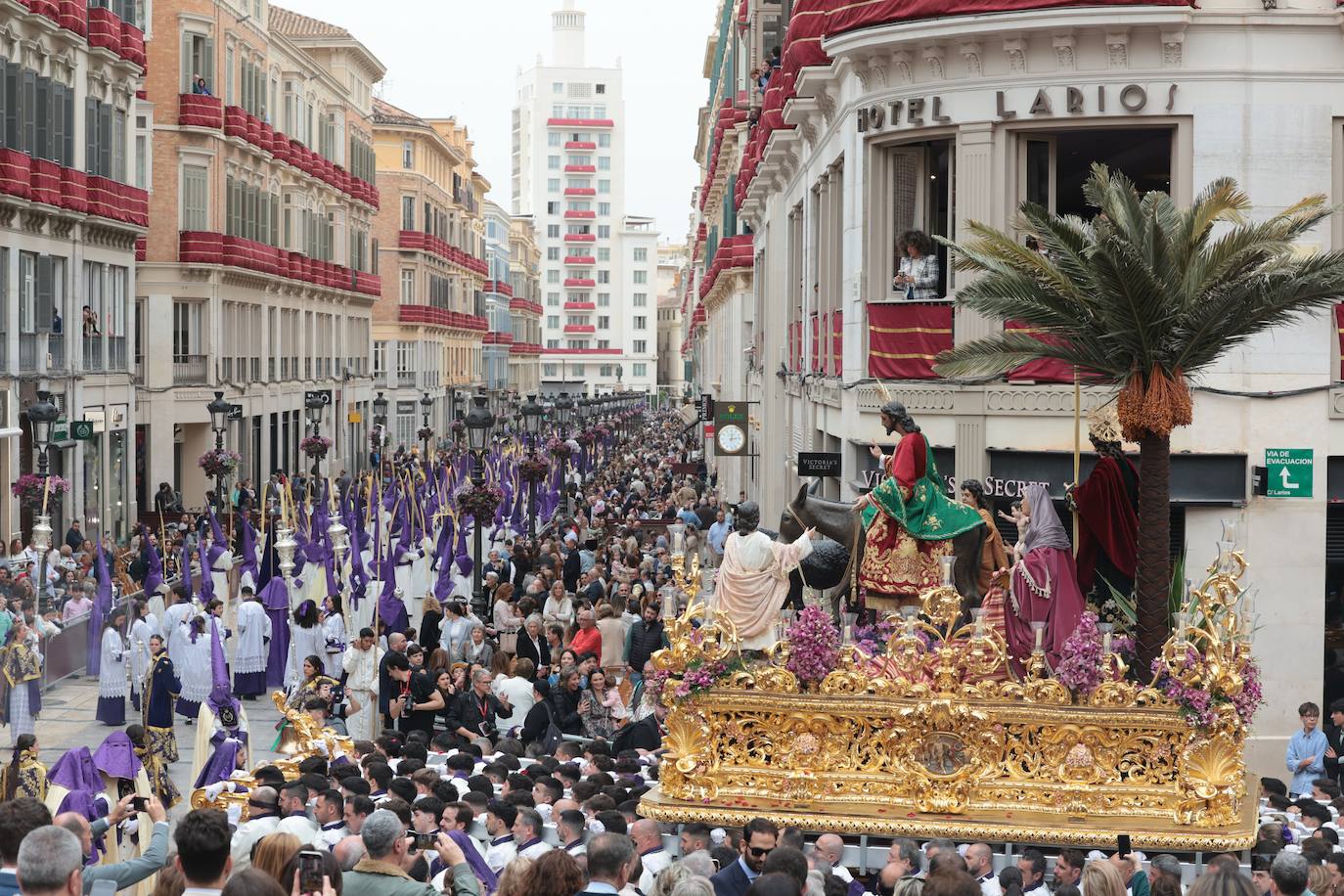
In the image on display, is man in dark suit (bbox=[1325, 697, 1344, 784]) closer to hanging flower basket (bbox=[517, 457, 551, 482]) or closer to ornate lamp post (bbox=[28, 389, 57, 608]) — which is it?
ornate lamp post (bbox=[28, 389, 57, 608])

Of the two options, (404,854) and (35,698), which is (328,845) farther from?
(35,698)

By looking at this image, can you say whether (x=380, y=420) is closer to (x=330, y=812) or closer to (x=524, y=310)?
(x=330, y=812)

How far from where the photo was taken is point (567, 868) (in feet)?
26.9

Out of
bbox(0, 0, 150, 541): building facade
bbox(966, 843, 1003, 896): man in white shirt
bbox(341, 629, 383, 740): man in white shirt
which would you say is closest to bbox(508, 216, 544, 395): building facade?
bbox(0, 0, 150, 541): building facade

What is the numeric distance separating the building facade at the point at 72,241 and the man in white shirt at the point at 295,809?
23.0m

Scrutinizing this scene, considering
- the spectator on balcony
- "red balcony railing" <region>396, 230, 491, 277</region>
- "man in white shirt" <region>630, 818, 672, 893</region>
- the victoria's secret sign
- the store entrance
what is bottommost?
"man in white shirt" <region>630, 818, 672, 893</region>

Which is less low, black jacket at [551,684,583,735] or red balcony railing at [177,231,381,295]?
red balcony railing at [177,231,381,295]

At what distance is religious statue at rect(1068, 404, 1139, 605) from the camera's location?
46.5ft

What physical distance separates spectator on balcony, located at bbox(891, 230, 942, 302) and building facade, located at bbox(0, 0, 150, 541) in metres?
18.0

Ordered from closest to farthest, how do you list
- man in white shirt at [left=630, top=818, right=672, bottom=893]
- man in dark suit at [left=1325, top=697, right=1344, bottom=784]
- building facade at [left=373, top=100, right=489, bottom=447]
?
man in white shirt at [left=630, top=818, right=672, bottom=893] → man in dark suit at [left=1325, top=697, right=1344, bottom=784] → building facade at [left=373, top=100, right=489, bottom=447]

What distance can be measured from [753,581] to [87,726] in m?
10.5

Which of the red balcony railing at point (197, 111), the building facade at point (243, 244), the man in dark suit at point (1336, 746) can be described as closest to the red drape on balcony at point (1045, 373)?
the man in dark suit at point (1336, 746)

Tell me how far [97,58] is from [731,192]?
20.2m

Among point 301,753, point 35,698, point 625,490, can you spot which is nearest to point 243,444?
point 625,490
